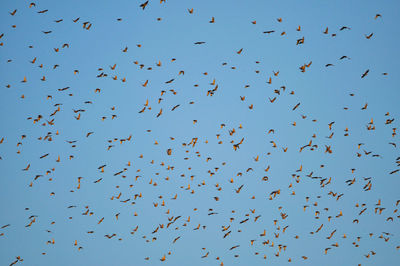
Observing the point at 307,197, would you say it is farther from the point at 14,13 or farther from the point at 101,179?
the point at 14,13

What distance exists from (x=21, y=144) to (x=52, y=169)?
111 inches

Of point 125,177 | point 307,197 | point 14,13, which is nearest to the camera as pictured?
point 14,13

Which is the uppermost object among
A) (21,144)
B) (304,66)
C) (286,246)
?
(304,66)

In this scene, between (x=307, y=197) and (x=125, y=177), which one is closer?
(x=307, y=197)

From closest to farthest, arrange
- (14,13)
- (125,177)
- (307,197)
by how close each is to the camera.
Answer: (14,13)
(307,197)
(125,177)

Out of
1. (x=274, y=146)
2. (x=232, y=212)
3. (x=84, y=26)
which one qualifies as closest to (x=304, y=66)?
(x=274, y=146)

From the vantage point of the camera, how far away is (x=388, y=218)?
109ft

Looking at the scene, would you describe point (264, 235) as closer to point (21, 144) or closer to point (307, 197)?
Answer: point (307, 197)

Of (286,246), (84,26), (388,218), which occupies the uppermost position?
(84,26)

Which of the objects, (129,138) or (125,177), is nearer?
(129,138)

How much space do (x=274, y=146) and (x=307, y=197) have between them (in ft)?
13.0

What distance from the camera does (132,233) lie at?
35.4 m

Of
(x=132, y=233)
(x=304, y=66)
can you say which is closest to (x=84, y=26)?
(x=304, y=66)

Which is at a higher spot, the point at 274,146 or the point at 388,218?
the point at 274,146
